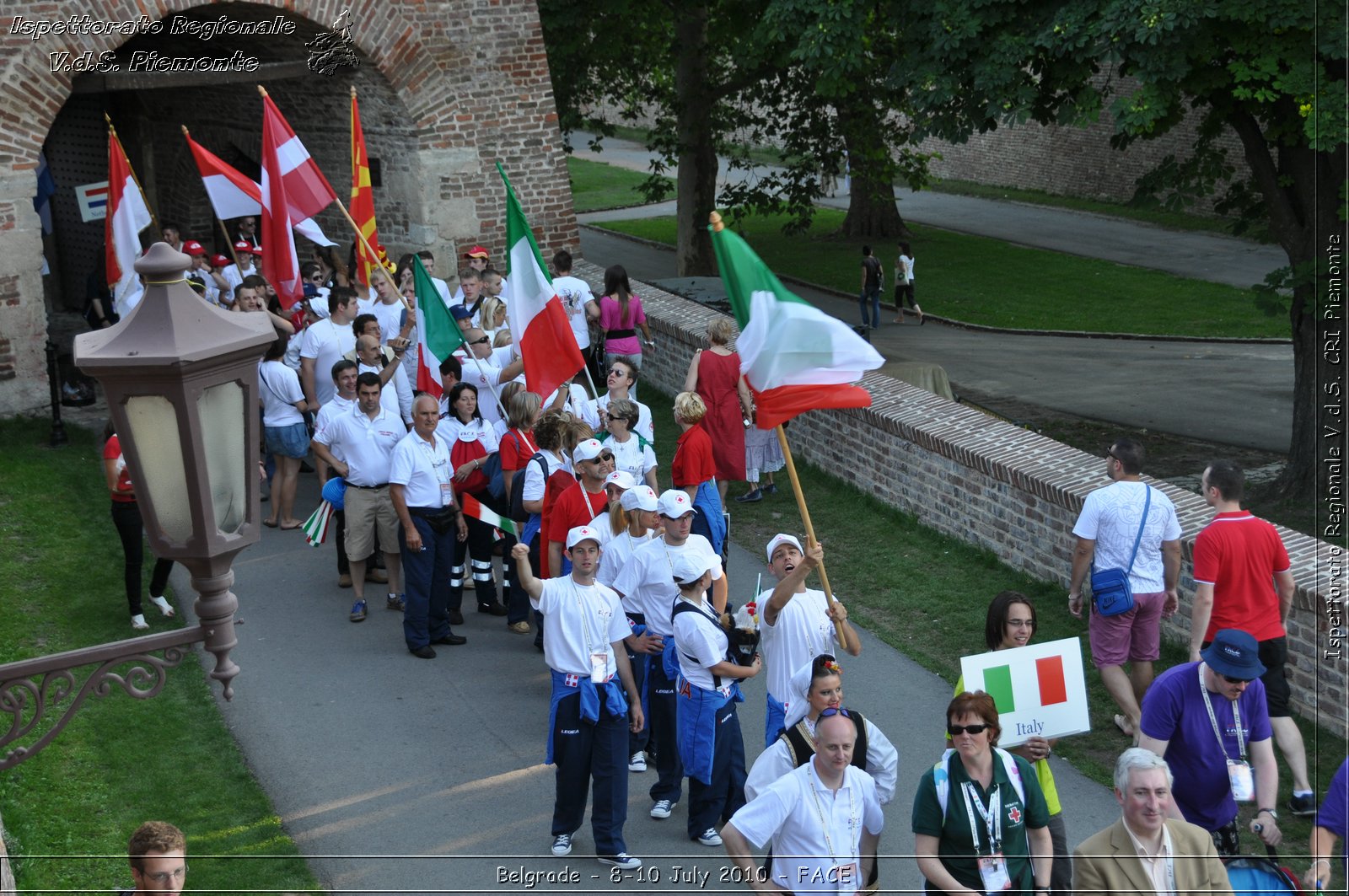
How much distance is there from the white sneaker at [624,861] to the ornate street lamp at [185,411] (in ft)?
11.0

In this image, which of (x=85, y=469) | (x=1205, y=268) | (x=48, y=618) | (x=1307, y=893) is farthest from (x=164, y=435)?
(x=1205, y=268)

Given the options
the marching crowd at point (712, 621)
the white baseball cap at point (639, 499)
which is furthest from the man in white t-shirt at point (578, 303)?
the white baseball cap at point (639, 499)

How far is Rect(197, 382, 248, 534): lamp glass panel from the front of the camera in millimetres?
4074

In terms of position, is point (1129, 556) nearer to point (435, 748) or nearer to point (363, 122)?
point (435, 748)

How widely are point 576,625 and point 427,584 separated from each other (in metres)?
2.84

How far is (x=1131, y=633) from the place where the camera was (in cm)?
805

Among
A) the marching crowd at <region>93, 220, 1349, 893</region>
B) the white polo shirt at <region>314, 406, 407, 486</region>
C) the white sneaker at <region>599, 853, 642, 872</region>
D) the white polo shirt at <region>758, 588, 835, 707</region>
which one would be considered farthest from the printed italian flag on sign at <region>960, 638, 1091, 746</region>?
the white polo shirt at <region>314, 406, 407, 486</region>

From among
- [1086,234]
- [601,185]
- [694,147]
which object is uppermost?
[694,147]

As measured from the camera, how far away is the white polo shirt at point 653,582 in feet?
23.7

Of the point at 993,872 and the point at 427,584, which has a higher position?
the point at 993,872

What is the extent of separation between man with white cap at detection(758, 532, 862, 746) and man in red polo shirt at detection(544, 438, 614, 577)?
1.84m

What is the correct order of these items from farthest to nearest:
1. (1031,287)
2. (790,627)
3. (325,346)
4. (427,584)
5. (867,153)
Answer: (1031,287)
(867,153)
(325,346)
(427,584)
(790,627)

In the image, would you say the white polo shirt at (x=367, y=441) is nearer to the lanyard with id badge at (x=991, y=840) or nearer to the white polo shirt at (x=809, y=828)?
the white polo shirt at (x=809, y=828)

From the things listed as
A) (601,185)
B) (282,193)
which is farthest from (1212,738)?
(601,185)
